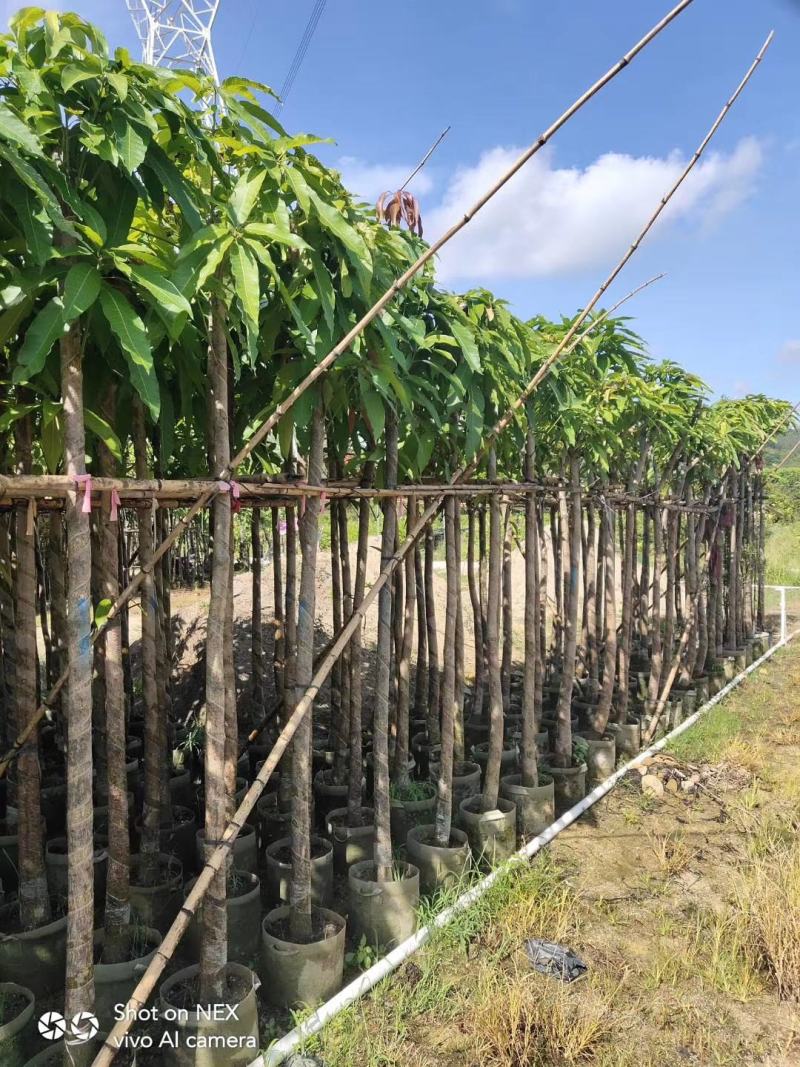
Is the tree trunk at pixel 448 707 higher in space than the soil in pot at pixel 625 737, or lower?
higher

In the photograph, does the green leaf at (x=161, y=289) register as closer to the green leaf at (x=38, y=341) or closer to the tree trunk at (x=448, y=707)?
the green leaf at (x=38, y=341)

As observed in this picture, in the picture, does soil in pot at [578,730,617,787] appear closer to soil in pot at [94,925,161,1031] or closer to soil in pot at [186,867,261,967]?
soil in pot at [186,867,261,967]

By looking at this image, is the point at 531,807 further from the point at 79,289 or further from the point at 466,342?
the point at 79,289

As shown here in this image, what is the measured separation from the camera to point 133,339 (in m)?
1.85

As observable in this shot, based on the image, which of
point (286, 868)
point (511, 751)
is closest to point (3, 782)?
point (286, 868)

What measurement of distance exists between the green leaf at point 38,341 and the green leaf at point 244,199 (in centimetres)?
51

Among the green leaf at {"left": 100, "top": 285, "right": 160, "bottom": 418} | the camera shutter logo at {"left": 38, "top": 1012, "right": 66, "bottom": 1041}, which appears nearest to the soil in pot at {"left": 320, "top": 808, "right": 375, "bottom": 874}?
the camera shutter logo at {"left": 38, "top": 1012, "right": 66, "bottom": 1041}

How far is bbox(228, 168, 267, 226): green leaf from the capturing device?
198 cm

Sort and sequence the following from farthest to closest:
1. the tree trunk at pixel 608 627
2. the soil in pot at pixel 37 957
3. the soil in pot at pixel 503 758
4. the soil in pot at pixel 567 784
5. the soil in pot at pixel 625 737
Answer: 1. the soil in pot at pixel 625 737
2. the tree trunk at pixel 608 627
3. the soil in pot at pixel 503 758
4. the soil in pot at pixel 567 784
5. the soil in pot at pixel 37 957

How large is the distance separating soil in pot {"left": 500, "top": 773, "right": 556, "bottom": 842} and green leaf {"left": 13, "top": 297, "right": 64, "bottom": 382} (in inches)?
132

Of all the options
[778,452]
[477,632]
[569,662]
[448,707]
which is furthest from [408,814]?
[778,452]

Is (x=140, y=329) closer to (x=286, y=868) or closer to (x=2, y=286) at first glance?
(x=2, y=286)

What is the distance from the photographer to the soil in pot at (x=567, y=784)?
4676 mm

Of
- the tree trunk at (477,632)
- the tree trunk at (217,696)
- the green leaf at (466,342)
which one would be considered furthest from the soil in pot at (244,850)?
the tree trunk at (477,632)
